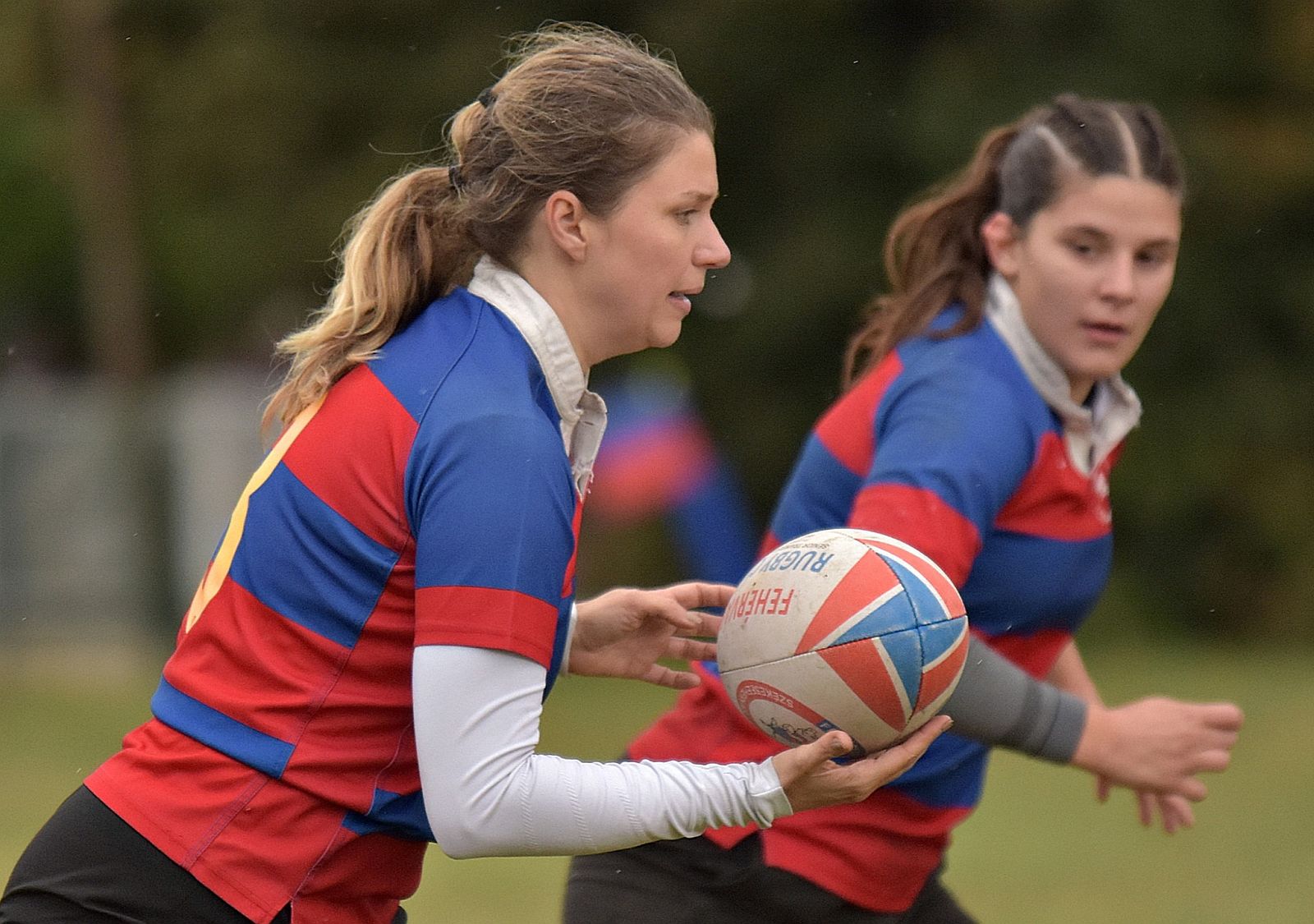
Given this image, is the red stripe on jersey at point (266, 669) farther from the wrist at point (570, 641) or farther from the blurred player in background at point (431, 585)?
the wrist at point (570, 641)

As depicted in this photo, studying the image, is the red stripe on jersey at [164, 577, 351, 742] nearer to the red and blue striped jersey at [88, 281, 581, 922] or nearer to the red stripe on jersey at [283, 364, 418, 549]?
the red and blue striped jersey at [88, 281, 581, 922]

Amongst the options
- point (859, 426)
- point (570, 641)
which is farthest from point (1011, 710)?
point (570, 641)

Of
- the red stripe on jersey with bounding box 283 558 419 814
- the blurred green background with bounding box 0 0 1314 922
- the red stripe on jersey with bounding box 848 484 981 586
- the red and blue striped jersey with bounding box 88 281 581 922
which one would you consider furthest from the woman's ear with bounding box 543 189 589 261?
the blurred green background with bounding box 0 0 1314 922

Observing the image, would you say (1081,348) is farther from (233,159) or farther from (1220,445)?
(233,159)

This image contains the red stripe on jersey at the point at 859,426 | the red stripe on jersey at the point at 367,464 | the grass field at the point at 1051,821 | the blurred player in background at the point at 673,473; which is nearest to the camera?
the red stripe on jersey at the point at 367,464

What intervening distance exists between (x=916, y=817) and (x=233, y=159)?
16.3 metres

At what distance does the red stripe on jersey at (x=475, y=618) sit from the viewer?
2.38 metres

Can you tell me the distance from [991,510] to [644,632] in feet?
2.12

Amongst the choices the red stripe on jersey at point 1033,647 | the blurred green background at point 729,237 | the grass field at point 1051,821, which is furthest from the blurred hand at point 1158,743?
the blurred green background at point 729,237

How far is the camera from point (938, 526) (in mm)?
3096

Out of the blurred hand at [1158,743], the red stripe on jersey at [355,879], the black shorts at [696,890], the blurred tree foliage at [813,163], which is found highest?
the red stripe on jersey at [355,879]

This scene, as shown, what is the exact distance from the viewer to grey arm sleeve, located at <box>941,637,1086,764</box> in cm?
315

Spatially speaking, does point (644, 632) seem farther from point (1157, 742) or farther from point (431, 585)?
point (1157, 742)

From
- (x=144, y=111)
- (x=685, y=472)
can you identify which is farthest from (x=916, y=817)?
(x=144, y=111)
